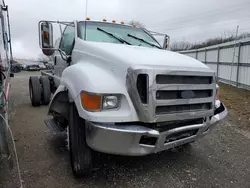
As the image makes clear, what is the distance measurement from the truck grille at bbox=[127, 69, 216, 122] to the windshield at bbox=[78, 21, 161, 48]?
144 centimetres

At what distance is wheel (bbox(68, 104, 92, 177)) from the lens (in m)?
2.54

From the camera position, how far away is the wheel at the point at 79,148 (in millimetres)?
2541

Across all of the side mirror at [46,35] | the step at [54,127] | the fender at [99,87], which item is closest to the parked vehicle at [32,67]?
the side mirror at [46,35]

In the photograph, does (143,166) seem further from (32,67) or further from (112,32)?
(32,67)

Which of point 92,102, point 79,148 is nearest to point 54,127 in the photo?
point 79,148

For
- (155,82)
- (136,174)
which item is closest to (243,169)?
(136,174)

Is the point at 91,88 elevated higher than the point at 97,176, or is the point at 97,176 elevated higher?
the point at 91,88

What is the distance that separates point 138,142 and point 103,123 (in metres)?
0.43

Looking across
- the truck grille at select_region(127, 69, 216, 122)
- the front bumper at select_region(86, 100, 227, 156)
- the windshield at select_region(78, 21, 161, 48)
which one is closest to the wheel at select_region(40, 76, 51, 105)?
the windshield at select_region(78, 21, 161, 48)

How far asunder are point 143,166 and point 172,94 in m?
1.27

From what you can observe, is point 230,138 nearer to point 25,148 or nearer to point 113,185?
point 113,185

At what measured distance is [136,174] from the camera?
9.45ft

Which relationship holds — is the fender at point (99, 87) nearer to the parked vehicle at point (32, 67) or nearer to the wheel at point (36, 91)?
the wheel at point (36, 91)

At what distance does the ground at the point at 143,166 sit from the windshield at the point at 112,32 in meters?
1.89
